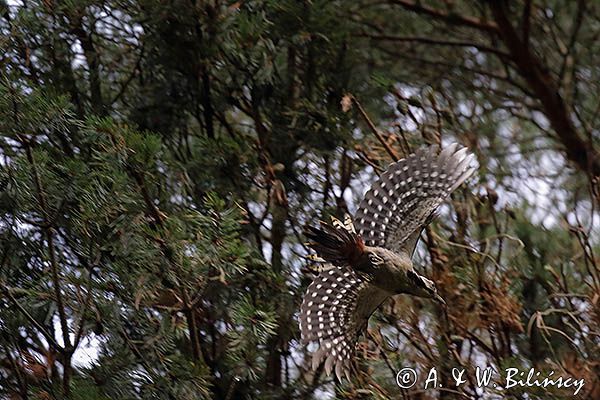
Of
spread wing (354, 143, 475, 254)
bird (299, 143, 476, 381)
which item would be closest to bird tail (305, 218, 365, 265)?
bird (299, 143, 476, 381)

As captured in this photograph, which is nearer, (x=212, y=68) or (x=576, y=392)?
(x=576, y=392)

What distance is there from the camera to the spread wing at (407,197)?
1.45m

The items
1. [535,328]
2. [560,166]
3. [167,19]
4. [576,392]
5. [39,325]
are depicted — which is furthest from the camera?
[560,166]

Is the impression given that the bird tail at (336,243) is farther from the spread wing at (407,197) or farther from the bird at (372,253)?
the spread wing at (407,197)

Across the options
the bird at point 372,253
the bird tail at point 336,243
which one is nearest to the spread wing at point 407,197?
the bird at point 372,253

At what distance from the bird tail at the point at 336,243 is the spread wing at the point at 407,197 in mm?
101

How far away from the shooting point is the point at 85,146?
1635 mm

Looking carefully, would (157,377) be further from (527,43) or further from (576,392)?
(527,43)

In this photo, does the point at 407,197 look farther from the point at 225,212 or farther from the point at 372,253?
the point at 225,212

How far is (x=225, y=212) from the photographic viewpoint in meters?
1.43

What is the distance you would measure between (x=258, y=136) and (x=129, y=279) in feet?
1.60

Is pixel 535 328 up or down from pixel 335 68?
down

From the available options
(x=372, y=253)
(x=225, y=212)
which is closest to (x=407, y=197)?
(x=372, y=253)

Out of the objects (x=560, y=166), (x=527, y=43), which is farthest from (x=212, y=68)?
(x=560, y=166)
